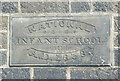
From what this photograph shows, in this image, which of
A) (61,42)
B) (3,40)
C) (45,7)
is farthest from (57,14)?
(3,40)

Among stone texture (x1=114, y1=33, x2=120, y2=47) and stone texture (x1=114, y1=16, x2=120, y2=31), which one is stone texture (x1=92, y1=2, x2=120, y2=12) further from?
stone texture (x1=114, y1=33, x2=120, y2=47)

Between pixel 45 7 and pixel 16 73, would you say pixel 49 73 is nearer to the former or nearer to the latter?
pixel 16 73

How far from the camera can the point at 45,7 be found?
275cm

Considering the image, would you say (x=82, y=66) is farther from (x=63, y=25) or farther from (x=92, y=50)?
(x=63, y=25)

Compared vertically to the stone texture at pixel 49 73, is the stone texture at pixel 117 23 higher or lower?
higher

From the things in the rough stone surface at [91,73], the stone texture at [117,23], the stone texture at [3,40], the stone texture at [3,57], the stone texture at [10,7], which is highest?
the stone texture at [10,7]

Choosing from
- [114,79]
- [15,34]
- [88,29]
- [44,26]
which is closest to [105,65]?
[114,79]

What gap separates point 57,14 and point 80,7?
20 centimetres

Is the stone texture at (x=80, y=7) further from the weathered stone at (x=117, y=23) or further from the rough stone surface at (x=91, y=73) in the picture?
the rough stone surface at (x=91, y=73)

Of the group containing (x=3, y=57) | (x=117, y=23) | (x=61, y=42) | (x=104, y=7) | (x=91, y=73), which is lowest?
(x=91, y=73)

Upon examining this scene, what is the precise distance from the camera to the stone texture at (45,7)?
2744 millimetres

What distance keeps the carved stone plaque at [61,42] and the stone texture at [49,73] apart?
5 cm

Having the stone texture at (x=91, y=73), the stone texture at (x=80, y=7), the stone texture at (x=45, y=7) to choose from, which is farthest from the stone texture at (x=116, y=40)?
the stone texture at (x=45, y=7)

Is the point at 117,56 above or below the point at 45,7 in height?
below
